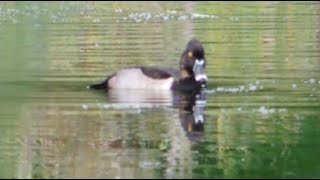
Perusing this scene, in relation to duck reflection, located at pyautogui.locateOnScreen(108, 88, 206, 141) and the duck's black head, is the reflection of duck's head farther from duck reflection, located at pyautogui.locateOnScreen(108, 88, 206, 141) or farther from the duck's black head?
the duck's black head

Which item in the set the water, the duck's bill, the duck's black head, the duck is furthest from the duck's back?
the water

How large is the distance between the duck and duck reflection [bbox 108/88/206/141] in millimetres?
190

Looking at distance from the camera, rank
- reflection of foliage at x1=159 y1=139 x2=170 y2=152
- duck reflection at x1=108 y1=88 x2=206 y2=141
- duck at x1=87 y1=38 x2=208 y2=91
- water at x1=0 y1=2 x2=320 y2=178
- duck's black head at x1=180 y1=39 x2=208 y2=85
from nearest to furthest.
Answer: water at x1=0 y1=2 x2=320 y2=178
reflection of foliage at x1=159 y1=139 x2=170 y2=152
duck reflection at x1=108 y1=88 x2=206 y2=141
duck at x1=87 y1=38 x2=208 y2=91
duck's black head at x1=180 y1=39 x2=208 y2=85

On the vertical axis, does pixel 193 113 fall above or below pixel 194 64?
below

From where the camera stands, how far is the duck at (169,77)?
1923 centimetres

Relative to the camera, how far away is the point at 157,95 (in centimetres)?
1864

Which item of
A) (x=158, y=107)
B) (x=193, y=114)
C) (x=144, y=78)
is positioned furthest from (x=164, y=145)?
(x=144, y=78)

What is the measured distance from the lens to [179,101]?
17969 millimetres

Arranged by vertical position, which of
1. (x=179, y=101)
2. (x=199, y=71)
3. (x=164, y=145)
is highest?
(x=199, y=71)

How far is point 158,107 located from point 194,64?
2552 millimetres

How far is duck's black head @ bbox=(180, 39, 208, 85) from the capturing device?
19344 millimetres

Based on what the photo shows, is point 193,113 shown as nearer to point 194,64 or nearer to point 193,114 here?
point 193,114

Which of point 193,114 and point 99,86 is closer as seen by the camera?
point 193,114

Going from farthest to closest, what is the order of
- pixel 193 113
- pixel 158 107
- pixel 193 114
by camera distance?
pixel 158 107 < pixel 193 113 < pixel 193 114
